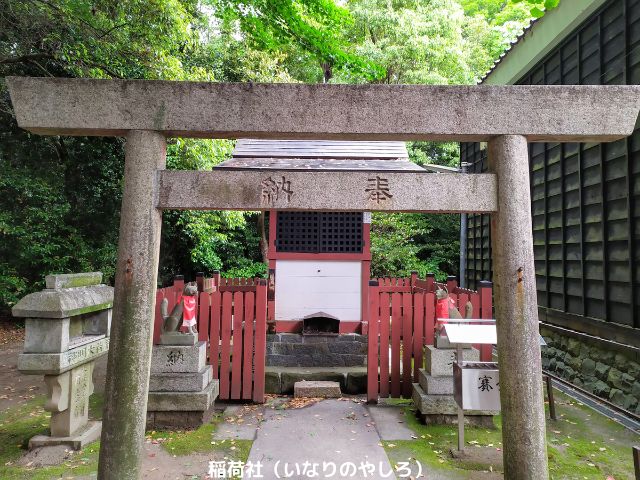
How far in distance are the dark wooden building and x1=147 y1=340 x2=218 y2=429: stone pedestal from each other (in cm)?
620

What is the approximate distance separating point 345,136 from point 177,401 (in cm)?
401

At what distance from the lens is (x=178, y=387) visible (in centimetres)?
521

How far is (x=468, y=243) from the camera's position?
1315 centimetres

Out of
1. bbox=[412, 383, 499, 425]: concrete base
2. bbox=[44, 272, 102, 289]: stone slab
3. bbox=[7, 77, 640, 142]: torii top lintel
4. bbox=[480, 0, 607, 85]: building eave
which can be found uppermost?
bbox=[480, 0, 607, 85]: building eave

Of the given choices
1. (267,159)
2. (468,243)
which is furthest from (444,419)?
(468,243)

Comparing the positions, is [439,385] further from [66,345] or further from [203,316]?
[66,345]

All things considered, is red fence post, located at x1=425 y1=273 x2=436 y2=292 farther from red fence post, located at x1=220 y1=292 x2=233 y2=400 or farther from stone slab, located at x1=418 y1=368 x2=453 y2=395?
red fence post, located at x1=220 y1=292 x2=233 y2=400

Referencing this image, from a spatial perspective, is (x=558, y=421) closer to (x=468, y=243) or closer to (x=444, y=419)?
(x=444, y=419)

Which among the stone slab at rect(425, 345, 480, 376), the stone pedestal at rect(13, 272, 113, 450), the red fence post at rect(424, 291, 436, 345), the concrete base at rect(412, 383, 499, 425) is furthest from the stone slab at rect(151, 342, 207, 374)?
the red fence post at rect(424, 291, 436, 345)

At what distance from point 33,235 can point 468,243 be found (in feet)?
45.8

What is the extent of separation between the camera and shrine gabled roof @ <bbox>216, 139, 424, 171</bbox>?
335 inches

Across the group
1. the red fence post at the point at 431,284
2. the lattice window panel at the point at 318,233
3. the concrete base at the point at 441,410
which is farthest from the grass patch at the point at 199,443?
the red fence post at the point at 431,284

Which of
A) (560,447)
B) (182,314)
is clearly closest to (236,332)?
(182,314)

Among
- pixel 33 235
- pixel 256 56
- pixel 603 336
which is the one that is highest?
pixel 256 56
